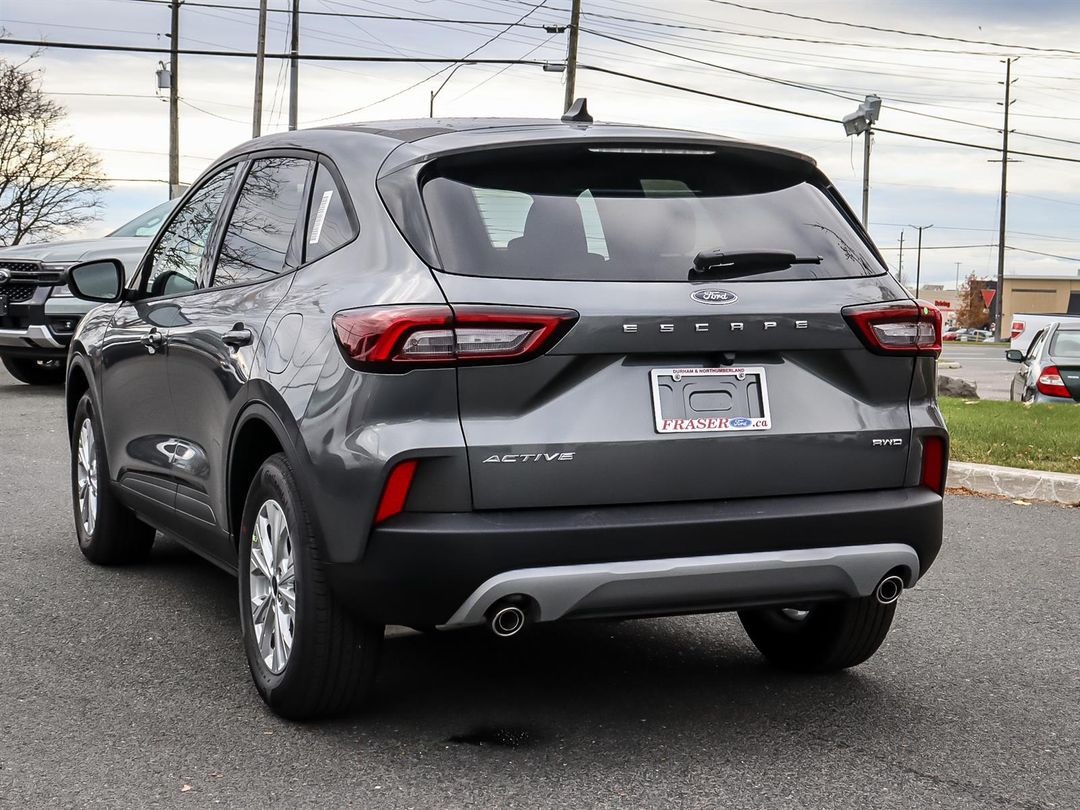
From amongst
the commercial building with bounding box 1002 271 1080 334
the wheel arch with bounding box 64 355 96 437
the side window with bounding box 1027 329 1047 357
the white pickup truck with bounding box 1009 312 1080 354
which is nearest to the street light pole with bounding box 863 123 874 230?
the white pickup truck with bounding box 1009 312 1080 354

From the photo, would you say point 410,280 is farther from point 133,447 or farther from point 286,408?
point 133,447

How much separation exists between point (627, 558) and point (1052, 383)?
1465 cm

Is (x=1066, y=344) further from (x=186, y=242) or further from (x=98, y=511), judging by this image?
(x=186, y=242)

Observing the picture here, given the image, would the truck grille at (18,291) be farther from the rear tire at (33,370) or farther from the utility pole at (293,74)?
the utility pole at (293,74)

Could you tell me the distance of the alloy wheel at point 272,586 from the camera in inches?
164

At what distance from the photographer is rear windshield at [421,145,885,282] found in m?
3.86

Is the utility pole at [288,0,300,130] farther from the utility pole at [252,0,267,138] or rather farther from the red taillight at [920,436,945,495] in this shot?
the red taillight at [920,436,945,495]

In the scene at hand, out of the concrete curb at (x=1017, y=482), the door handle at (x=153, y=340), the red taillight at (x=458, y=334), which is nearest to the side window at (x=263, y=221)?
the door handle at (x=153, y=340)

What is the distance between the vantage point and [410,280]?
148 inches

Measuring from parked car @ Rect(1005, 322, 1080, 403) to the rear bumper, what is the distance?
1393 centimetres

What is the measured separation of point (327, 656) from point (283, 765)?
0.32 m

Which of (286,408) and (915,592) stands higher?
(286,408)

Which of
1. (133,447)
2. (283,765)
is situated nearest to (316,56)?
(133,447)

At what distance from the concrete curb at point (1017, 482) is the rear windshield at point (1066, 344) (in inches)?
330
